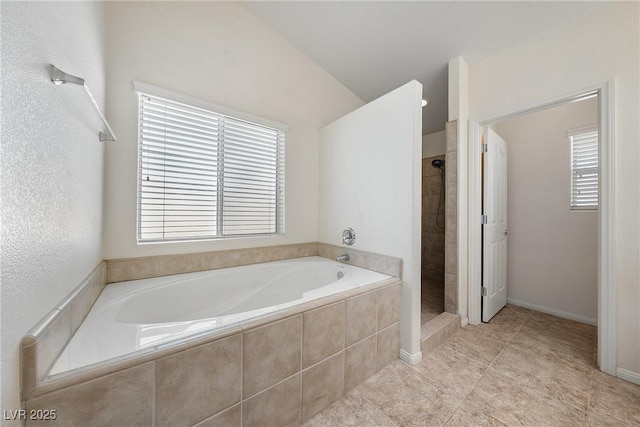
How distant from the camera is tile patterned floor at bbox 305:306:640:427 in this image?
1170 mm

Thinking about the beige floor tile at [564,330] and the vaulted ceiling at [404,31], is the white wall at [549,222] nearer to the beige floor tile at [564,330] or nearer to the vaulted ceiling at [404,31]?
the beige floor tile at [564,330]

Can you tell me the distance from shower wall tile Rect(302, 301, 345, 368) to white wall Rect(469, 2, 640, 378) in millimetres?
1815

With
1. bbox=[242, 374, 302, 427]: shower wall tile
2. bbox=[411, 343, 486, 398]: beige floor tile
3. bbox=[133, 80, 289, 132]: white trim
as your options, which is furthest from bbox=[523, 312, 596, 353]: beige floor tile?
bbox=[133, 80, 289, 132]: white trim

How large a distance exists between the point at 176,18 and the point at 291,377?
8.21ft

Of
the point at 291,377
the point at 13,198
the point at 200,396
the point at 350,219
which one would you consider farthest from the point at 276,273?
the point at 13,198

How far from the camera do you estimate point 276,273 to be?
2.00 m

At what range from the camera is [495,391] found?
1.35m

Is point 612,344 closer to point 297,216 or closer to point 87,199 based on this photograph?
point 297,216

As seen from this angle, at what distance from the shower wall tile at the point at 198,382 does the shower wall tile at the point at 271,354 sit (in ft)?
0.13

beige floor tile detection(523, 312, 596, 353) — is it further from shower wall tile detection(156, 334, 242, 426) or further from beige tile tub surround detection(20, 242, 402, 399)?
shower wall tile detection(156, 334, 242, 426)

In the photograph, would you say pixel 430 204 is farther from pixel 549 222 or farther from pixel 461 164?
pixel 461 164

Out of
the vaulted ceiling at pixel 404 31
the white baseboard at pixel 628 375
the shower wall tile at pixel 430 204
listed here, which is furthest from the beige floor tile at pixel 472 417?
the shower wall tile at pixel 430 204

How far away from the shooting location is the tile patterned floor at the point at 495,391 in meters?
1.17

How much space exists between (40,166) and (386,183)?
1.73 metres
